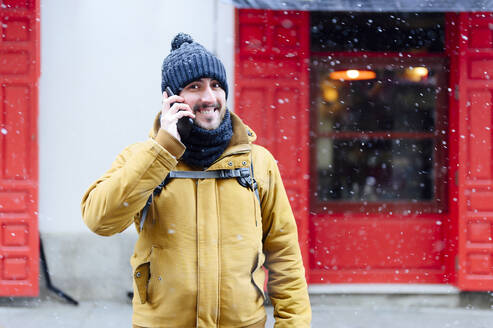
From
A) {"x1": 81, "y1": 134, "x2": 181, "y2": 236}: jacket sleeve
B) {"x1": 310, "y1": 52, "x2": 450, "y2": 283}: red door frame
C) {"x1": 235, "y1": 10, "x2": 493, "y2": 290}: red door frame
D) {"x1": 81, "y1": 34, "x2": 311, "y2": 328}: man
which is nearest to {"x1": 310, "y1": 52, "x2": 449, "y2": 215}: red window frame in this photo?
{"x1": 310, "y1": 52, "x2": 450, "y2": 283}: red door frame

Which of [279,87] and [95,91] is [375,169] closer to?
[279,87]

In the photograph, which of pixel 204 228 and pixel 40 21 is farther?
pixel 40 21

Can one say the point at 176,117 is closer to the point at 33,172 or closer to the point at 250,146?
the point at 250,146

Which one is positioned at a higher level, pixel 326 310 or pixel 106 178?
pixel 106 178

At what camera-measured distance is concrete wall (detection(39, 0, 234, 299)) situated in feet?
18.8

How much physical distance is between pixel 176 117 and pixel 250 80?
3.82m

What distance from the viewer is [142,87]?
5.78 m

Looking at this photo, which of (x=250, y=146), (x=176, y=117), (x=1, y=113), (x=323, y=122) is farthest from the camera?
(x=323, y=122)

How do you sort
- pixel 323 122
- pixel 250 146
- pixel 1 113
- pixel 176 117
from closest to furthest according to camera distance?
1. pixel 176 117
2. pixel 250 146
3. pixel 1 113
4. pixel 323 122

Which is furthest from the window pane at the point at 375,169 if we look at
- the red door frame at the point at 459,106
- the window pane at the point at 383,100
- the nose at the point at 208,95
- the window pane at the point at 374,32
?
the nose at the point at 208,95

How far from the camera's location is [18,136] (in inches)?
224

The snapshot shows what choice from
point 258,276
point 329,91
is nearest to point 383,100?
point 329,91

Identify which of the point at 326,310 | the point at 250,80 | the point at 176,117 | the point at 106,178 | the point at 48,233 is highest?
the point at 250,80

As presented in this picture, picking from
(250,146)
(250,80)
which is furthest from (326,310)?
(250,146)
